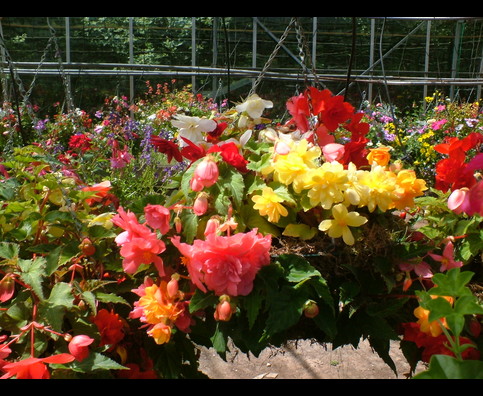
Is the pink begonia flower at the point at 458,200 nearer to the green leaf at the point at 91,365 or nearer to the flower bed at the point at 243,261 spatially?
the flower bed at the point at 243,261

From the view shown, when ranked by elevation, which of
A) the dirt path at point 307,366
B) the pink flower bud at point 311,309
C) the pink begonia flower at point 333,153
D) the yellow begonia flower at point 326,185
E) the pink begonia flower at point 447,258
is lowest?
the dirt path at point 307,366

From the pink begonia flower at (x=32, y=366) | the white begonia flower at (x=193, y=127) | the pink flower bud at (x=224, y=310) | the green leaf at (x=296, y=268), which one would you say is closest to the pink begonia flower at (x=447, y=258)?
the green leaf at (x=296, y=268)

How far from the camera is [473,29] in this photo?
8.35 meters

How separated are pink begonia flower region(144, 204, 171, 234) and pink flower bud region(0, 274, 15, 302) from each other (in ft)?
0.73

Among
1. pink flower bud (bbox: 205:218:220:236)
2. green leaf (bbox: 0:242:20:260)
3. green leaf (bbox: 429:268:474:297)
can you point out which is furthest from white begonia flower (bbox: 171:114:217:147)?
green leaf (bbox: 429:268:474:297)

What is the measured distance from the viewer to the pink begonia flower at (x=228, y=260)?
76cm

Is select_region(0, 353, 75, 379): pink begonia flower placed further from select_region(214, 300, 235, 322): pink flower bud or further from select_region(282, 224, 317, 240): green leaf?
select_region(282, 224, 317, 240): green leaf

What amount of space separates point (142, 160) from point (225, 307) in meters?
1.77

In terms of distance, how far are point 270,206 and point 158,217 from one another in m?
0.18

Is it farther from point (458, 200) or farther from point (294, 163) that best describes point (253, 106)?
point (458, 200)

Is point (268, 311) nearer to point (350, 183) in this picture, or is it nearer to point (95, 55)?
point (350, 183)

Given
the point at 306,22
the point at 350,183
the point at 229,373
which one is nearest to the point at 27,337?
the point at 350,183

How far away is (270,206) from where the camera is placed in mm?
861
